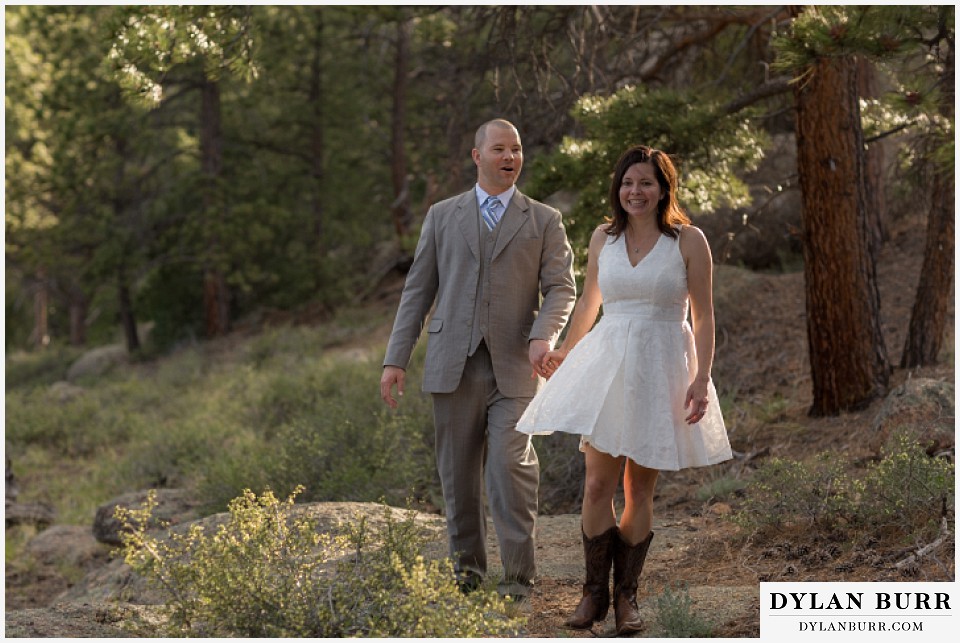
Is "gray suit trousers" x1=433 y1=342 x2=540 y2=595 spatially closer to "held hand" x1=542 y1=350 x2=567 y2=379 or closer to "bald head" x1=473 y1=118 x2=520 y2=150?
"held hand" x1=542 y1=350 x2=567 y2=379

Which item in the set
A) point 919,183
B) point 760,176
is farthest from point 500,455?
point 760,176

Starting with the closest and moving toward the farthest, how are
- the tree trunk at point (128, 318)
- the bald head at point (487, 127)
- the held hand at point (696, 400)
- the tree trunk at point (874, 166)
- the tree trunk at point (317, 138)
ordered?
the held hand at point (696, 400) < the bald head at point (487, 127) < the tree trunk at point (874, 166) < the tree trunk at point (317, 138) < the tree trunk at point (128, 318)

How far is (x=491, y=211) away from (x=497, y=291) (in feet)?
1.30

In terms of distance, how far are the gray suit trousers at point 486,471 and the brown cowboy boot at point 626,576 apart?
0.62m

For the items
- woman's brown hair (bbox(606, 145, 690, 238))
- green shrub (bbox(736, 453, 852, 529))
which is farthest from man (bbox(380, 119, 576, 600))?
green shrub (bbox(736, 453, 852, 529))

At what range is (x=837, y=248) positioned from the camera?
8.62 metres

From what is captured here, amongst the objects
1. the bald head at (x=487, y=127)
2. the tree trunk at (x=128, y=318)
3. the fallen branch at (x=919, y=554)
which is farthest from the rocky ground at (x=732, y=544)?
the tree trunk at (x=128, y=318)

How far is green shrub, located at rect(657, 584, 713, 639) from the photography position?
452cm

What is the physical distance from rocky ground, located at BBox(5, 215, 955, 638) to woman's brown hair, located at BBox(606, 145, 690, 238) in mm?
1637

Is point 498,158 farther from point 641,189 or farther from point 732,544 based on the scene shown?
point 732,544

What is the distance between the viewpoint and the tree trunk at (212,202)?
21984mm

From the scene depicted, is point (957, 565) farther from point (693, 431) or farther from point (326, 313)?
point (326, 313)

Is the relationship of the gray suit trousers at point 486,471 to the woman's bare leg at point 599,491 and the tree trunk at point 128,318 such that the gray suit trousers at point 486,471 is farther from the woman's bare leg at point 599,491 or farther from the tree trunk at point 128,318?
the tree trunk at point 128,318

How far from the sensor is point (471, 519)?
5320 millimetres
